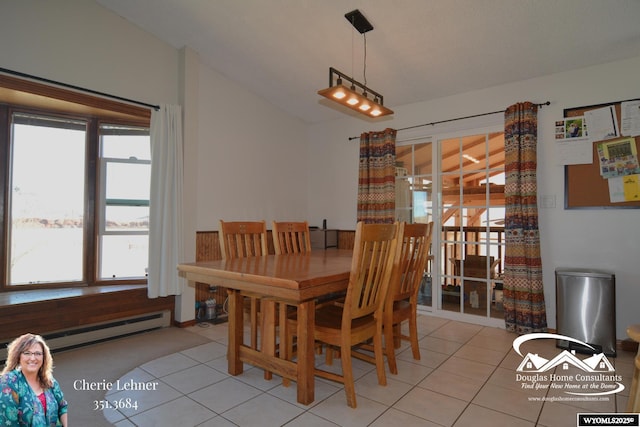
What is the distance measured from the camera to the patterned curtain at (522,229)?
3.21 m

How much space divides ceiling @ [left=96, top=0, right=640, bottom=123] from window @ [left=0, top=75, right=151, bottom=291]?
1.05 meters

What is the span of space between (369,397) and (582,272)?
2.12m

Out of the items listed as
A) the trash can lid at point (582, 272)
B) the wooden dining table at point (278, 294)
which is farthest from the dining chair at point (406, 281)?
the trash can lid at point (582, 272)

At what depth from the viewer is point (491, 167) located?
11.9ft

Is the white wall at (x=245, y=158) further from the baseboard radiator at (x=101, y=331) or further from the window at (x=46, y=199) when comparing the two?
the window at (x=46, y=199)

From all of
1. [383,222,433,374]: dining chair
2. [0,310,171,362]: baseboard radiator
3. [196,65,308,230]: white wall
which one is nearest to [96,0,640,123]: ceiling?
[196,65,308,230]: white wall

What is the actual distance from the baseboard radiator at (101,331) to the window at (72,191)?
19.4 inches

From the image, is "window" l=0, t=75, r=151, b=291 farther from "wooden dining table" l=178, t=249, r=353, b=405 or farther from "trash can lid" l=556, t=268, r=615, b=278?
"trash can lid" l=556, t=268, r=615, b=278

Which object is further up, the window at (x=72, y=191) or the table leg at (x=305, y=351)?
the window at (x=72, y=191)

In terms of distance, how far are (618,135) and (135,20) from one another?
445 centimetres

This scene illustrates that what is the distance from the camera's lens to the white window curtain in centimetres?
338

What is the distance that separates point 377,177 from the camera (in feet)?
14.0

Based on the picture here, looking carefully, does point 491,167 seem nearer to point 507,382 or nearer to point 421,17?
point 421,17

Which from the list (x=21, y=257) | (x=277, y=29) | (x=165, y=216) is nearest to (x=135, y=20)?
(x=277, y=29)
